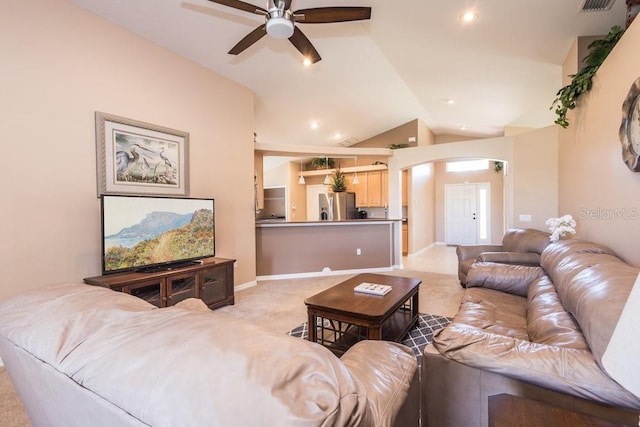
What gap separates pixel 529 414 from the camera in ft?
2.79

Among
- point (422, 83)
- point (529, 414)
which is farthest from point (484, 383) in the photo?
point (422, 83)

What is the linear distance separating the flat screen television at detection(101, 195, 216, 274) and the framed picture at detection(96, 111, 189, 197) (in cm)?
31

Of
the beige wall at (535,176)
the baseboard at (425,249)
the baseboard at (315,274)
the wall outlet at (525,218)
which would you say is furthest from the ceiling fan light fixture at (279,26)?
the baseboard at (425,249)

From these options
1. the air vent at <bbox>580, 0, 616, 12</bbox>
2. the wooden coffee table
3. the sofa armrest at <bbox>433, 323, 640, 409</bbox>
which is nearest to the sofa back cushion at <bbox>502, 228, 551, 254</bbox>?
the wooden coffee table

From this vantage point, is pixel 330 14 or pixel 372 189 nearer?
pixel 330 14

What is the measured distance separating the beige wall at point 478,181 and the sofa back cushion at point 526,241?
500 centimetres

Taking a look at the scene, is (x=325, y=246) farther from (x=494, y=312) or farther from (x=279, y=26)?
(x=279, y=26)

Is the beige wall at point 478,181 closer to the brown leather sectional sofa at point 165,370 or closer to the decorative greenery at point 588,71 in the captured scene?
the decorative greenery at point 588,71

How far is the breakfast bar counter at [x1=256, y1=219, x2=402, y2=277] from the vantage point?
4.96 m

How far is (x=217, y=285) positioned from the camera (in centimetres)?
353

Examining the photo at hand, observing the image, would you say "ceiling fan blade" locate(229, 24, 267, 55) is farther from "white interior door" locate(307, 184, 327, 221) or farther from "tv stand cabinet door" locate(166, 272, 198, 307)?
"white interior door" locate(307, 184, 327, 221)

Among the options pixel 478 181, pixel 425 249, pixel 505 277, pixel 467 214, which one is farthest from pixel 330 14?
pixel 467 214

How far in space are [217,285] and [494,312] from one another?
9.48 ft

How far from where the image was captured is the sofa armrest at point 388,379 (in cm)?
85
